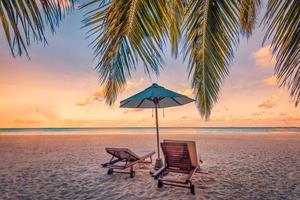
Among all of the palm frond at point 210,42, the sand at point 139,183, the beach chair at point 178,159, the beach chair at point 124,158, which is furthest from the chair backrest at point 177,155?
the palm frond at point 210,42

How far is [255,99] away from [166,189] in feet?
57.3

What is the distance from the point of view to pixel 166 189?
491 cm

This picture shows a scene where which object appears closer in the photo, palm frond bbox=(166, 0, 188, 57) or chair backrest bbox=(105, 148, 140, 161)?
palm frond bbox=(166, 0, 188, 57)

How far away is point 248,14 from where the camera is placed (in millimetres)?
2902

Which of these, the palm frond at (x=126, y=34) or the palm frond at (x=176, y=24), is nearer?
the palm frond at (x=126, y=34)

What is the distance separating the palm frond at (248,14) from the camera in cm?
260

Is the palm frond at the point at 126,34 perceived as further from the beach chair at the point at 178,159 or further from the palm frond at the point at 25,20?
the beach chair at the point at 178,159

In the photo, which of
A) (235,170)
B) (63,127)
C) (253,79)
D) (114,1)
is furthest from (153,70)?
(63,127)

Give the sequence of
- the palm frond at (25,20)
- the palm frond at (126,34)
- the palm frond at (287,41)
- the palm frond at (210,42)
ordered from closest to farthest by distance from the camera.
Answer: the palm frond at (25,20) → the palm frond at (287,41) → the palm frond at (126,34) → the palm frond at (210,42)

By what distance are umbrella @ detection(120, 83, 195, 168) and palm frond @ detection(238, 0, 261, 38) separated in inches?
112

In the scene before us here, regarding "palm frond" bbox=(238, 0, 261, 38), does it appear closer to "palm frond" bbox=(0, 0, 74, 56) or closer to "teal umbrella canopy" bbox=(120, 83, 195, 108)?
"palm frond" bbox=(0, 0, 74, 56)

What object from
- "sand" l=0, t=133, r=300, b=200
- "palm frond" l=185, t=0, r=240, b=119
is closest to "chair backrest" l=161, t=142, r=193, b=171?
"sand" l=0, t=133, r=300, b=200

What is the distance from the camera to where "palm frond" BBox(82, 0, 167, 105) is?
202 cm

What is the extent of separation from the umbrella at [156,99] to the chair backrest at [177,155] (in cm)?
119
